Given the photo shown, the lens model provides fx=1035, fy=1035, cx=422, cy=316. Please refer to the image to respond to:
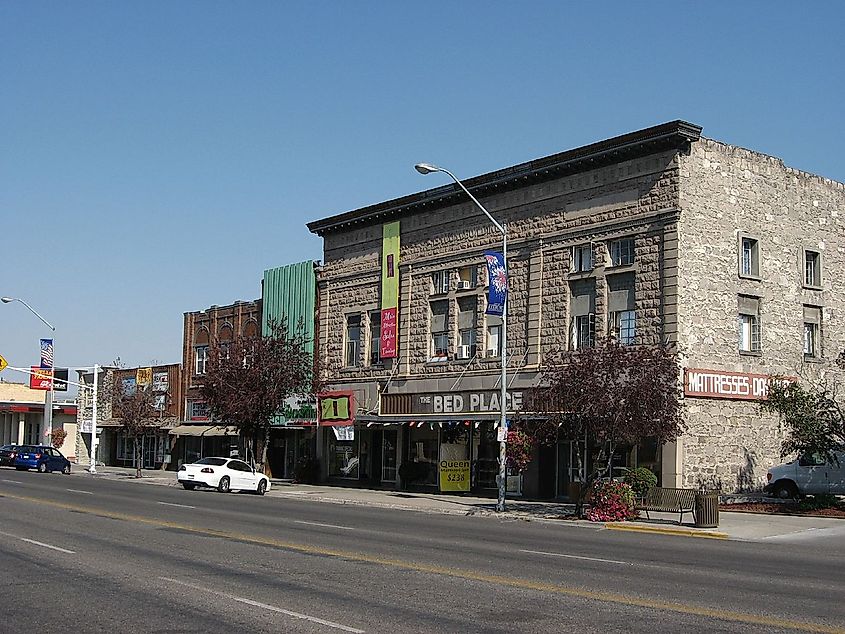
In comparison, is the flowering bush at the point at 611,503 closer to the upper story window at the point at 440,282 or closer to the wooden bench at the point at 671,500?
the wooden bench at the point at 671,500

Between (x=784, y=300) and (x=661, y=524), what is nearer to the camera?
(x=661, y=524)

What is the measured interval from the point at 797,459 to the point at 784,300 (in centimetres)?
581

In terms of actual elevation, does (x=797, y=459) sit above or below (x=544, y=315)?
below

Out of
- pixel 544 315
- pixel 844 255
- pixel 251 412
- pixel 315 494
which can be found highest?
pixel 844 255

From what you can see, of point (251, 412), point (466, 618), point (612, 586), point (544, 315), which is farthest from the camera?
point (251, 412)

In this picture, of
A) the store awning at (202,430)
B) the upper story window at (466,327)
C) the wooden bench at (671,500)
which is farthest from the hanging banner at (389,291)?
the wooden bench at (671,500)

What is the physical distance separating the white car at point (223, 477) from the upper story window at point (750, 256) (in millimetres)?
20314

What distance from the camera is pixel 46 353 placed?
60.8 metres

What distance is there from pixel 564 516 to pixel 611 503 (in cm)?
177

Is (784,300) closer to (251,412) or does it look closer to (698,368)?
(698,368)

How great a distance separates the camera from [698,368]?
110 feet

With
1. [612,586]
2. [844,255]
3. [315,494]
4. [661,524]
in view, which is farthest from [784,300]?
[612,586]

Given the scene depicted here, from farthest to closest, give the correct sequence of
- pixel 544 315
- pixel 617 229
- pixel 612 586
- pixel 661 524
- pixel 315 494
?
pixel 315 494, pixel 544 315, pixel 617 229, pixel 661 524, pixel 612 586

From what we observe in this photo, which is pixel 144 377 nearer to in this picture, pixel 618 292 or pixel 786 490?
pixel 618 292
